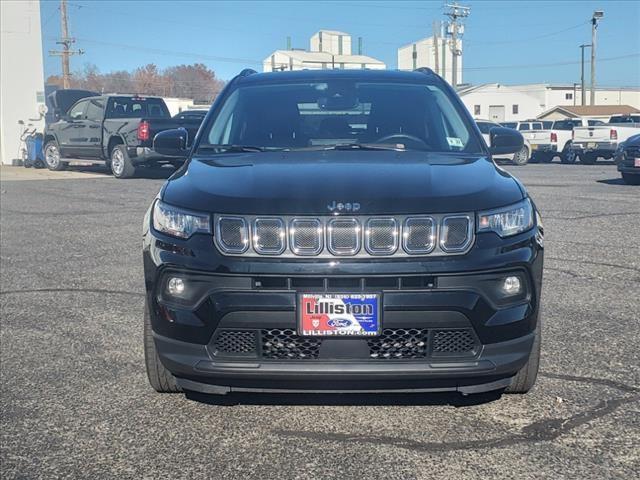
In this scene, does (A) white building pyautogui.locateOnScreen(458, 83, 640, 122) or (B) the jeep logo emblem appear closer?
(B) the jeep logo emblem

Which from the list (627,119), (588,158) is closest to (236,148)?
(588,158)

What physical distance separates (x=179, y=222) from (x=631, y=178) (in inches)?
564

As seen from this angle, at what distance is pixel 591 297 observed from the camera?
5988 millimetres

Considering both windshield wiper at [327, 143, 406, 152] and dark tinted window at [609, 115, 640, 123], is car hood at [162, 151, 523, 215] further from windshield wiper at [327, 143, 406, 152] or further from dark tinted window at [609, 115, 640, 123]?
dark tinted window at [609, 115, 640, 123]

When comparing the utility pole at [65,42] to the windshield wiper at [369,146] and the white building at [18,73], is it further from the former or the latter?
the windshield wiper at [369,146]

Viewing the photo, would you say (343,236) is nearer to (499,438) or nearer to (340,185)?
(340,185)

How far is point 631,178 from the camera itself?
1573cm

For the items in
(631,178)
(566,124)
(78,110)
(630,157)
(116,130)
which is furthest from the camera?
(566,124)

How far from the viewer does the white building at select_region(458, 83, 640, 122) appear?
83000 mm

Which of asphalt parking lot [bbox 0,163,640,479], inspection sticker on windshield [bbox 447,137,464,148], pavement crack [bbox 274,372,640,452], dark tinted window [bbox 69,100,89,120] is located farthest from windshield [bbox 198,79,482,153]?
dark tinted window [bbox 69,100,89,120]

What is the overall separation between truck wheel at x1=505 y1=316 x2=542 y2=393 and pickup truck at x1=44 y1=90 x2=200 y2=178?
1392 centimetres

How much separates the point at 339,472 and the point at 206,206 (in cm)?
126

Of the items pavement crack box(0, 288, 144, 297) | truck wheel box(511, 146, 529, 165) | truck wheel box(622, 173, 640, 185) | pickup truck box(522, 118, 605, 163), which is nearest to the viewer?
pavement crack box(0, 288, 144, 297)

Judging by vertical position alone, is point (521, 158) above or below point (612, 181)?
above
